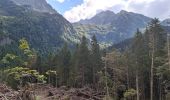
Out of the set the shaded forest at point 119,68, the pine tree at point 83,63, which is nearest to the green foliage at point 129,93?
the shaded forest at point 119,68

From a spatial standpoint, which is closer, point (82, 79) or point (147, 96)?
point (147, 96)

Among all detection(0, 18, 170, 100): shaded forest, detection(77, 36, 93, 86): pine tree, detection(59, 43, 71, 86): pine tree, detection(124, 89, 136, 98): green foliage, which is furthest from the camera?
detection(59, 43, 71, 86): pine tree

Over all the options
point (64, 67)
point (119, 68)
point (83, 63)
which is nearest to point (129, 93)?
point (119, 68)

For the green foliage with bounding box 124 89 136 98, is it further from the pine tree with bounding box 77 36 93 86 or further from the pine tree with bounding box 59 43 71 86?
the pine tree with bounding box 59 43 71 86

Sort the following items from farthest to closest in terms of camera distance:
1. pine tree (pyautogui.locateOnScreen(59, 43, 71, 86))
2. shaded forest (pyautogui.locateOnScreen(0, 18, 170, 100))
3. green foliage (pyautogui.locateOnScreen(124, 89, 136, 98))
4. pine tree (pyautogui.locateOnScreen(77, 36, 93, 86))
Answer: pine tree (pyautogui.locateOnScreen(59, 43, 71, 86)) < pine tree (pyautogui.locateOnScreen(77, 36, 93, 86)) < green foliage (pyautogui.locateOnScreen(124, 89, 136, 98)) < shaded forest (pyautogui.locateOnScreen(0, 18, 170, 100))

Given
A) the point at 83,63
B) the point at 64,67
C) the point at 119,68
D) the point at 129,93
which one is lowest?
the point at 129,93

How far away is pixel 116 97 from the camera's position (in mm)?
59250

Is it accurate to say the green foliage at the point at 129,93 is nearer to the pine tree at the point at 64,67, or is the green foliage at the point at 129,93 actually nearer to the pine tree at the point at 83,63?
the pine tree at the point at 83,63

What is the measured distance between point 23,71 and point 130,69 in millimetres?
44804

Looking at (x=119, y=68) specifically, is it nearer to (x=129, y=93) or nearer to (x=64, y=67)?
(x=129, y=93)

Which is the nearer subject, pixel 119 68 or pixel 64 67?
pixel 119 68

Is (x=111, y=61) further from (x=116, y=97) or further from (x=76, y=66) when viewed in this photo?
(x=76, y=66)

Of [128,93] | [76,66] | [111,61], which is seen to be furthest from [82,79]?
[128,93]

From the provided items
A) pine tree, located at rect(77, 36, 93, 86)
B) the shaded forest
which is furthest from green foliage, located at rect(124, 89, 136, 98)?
pine tree, located at rect(77, 36, 93, 86)
